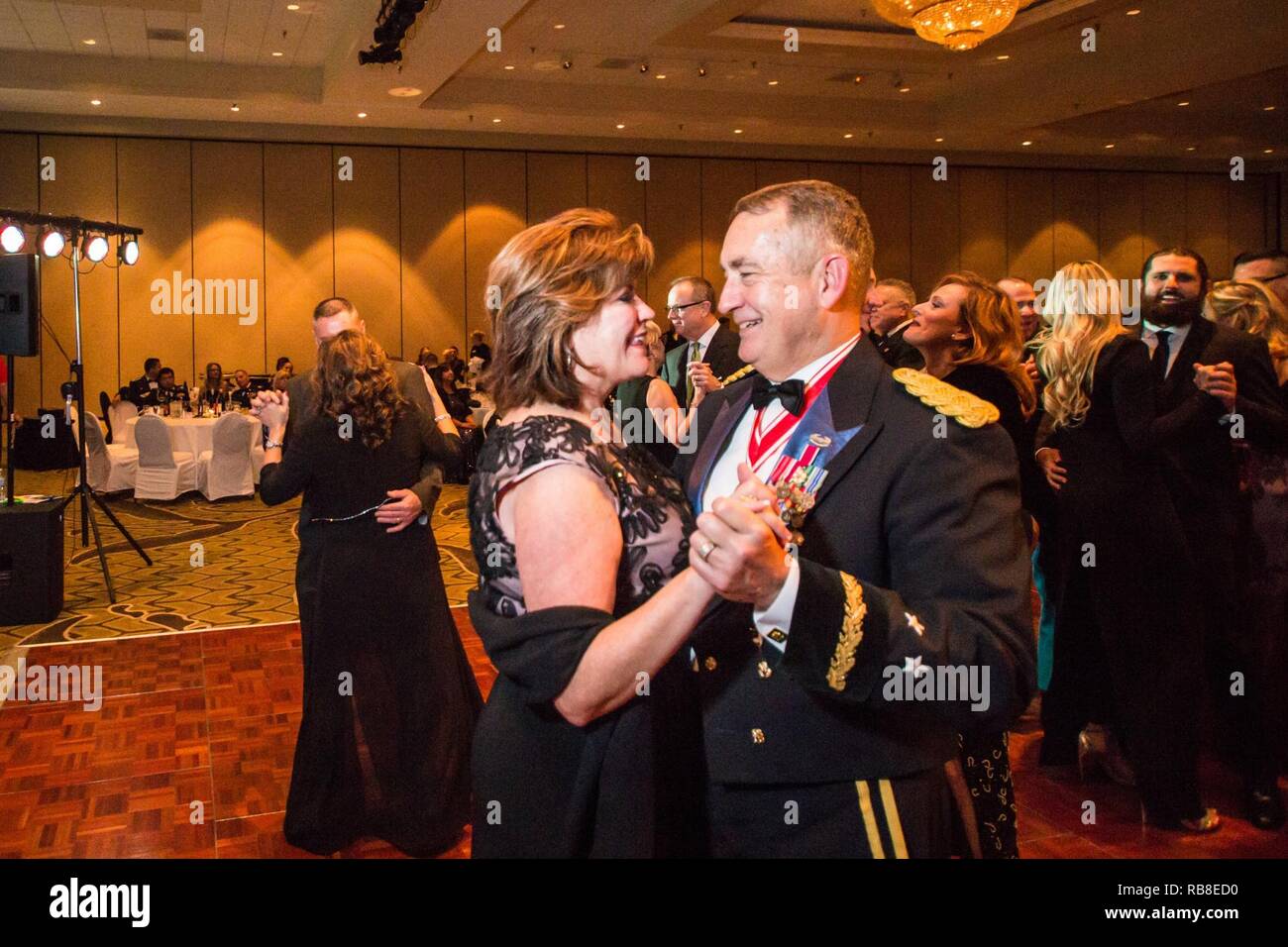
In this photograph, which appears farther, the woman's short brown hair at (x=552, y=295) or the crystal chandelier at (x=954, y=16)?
the crystal chandelier at (x=954, y=16)

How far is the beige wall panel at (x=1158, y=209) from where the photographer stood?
17047 mm

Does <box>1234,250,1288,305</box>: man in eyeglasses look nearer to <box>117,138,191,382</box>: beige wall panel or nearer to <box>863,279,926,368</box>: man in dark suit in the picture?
<box>863,279,926,368</box>: man in dark suit

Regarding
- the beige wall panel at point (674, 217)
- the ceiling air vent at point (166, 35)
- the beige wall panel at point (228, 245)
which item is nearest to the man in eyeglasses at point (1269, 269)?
the ceiling air vent at point (166, 35)

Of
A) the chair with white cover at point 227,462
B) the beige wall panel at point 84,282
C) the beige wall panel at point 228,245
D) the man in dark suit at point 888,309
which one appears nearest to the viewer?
the man in dark suit at point 888,309

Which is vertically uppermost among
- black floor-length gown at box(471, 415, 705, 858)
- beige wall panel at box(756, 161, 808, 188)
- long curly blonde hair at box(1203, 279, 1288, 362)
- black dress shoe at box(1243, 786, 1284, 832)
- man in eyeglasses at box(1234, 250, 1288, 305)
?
beige wall panel at box(756, 161, 808, 188)

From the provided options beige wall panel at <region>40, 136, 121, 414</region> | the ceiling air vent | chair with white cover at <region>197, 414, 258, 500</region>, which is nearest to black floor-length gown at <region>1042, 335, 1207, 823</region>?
chair with white cover at <region>197, 414, 258, 500</region>

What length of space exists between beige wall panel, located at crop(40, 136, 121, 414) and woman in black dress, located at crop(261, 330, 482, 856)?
36.9 ft

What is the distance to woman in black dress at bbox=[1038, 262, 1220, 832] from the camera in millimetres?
3354

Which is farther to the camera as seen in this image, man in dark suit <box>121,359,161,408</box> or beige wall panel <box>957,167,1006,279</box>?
beige wall panel <box>957,167,1006,279</box>

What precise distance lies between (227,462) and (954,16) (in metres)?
6.78

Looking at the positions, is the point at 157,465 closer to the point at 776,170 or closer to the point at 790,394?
the point at 790,394

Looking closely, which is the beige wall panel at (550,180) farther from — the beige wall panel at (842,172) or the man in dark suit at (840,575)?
the man in dark suit at (840,575)

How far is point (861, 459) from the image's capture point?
1.47 metres

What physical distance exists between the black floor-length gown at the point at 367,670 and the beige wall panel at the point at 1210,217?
1707cm
